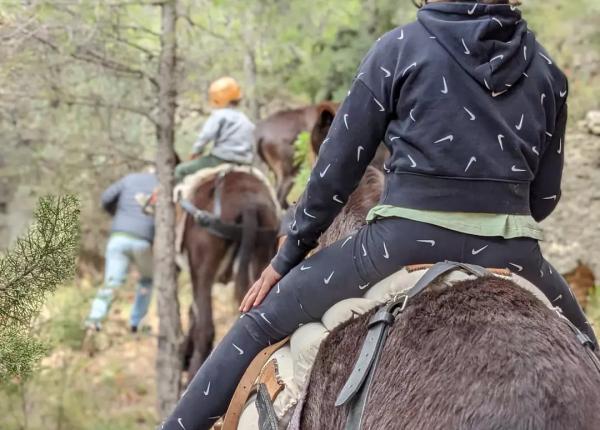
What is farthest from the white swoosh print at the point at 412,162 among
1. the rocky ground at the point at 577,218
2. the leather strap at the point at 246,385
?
the rocky ground at the point at 577,218

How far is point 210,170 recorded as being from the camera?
24.4 ft

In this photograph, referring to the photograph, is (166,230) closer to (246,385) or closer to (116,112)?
(116,112)

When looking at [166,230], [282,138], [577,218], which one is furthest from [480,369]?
[282,138]

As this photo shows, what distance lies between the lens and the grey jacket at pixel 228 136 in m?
7.38

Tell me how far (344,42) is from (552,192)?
720 cm

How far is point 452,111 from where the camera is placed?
2.38 m

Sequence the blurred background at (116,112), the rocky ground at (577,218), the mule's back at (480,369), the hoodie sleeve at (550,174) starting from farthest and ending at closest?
the rocky ground at (577,218) < the blurred background at (116,112) < the hoodie sleeve at (550,174) < the mule's back at (480,369)

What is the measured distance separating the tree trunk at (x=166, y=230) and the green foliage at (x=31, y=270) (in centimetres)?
363

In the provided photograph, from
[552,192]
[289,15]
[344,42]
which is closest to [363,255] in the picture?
[552,192]

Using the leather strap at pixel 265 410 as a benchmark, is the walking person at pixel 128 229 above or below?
below

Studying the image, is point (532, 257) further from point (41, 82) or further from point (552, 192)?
point (41, 82)

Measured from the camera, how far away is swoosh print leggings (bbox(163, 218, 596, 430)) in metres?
2.45

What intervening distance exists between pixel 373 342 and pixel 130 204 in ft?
20.7

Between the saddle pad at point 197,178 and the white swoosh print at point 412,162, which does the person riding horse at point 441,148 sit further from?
the saddle pad at point 197,178
